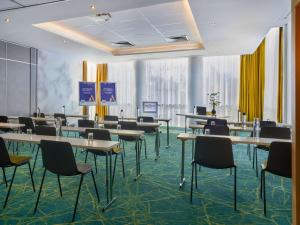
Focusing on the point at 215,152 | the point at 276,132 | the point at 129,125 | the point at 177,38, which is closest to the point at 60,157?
the point at 215,152

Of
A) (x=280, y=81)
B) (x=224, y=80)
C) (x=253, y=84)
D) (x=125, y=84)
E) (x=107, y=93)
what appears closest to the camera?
(x=280, y=81)

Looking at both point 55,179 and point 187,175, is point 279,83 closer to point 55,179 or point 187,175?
point 187,175

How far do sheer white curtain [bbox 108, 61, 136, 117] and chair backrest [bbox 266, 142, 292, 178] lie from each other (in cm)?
898

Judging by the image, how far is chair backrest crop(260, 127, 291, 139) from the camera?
384cm

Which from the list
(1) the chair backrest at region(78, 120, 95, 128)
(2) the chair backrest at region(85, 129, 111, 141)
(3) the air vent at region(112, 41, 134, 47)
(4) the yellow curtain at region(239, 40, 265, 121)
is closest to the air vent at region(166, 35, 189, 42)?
(3) the air vent at region(112, 41, 134, 47)

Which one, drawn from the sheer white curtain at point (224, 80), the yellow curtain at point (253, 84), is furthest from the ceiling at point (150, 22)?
the sheer white curtain at point (224, 80)

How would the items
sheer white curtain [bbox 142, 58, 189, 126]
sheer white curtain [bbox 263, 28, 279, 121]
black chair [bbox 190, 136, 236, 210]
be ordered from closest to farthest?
black chair [bbox 190, 136, 236, 210] → sheer white curtain [bbox 263, 28, 279, 121] → sheer white curtain [bbox 142, 58, 189, 126]

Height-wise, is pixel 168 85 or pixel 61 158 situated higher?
pixel 168 85

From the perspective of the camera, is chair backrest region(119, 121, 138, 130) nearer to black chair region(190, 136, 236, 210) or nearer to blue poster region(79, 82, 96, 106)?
black chair region(190, 136, 236, 210)

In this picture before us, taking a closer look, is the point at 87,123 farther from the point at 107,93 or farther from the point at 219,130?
the point at 107,93

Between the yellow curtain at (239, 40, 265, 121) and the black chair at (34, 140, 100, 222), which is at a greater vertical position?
the yellow curtain at (239, 40, 265, 121)

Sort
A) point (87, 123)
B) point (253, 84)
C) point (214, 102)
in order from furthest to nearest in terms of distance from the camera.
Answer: point (253, 84), point (214, 102), point (87, 123)

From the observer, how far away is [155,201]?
9.77 feet

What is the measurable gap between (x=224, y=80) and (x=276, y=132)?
6453 mm
